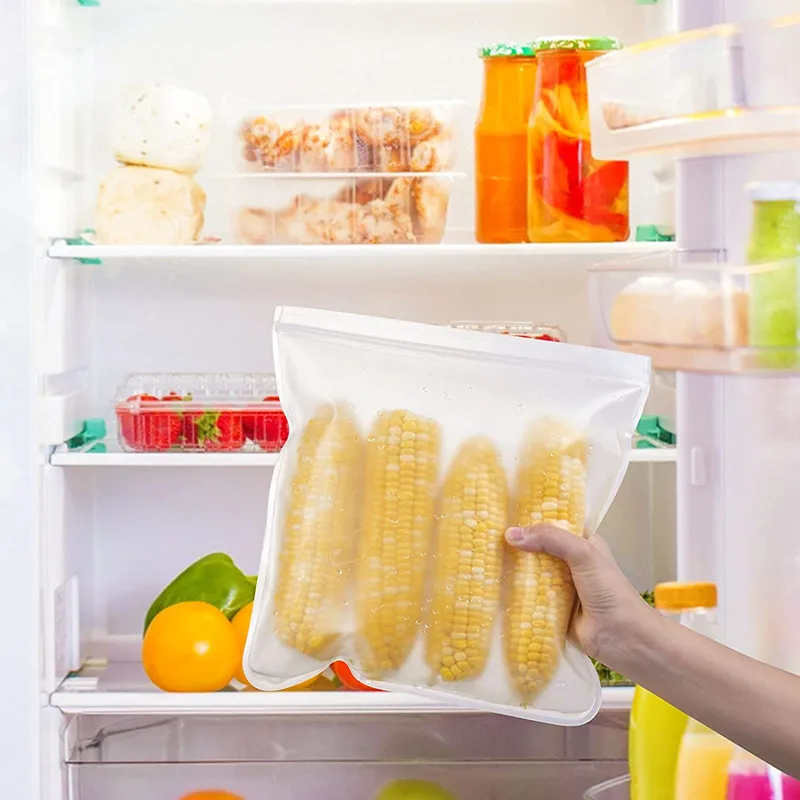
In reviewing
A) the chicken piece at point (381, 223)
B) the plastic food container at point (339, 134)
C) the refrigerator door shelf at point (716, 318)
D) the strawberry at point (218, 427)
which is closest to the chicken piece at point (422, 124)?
the plastic food container at point (339, 134)

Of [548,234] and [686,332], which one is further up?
[548,234]

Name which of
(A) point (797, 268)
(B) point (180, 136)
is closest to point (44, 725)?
(B) point (180, 136)

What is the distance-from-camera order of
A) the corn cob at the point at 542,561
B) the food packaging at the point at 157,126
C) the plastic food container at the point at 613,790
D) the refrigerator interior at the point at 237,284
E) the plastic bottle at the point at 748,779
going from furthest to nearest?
the refrigerator interior at the point at 237,284 → the food packaging at the point at 157,126 → the plastic food container at the point at 613,790 → the plastic bottle at the point at 748,779 → the corn cob at the point at 542,561

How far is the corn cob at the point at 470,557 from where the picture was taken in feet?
2.93

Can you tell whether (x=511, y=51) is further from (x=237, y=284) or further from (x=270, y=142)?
(x=237, y=284)

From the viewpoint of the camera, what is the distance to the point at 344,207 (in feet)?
5.61

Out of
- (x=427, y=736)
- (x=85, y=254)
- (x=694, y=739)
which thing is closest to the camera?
(x=694, y=739)

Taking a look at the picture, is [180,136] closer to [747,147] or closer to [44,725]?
[44,725]

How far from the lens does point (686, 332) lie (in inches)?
32.2

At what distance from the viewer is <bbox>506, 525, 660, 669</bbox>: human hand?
0.87 m

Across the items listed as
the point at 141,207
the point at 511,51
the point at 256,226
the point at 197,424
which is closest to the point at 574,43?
the point at 511,51

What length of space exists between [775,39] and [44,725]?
134 cm

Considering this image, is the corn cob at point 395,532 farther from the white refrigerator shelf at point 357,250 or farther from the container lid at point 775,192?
the white refrigerator shelf at point 357,250

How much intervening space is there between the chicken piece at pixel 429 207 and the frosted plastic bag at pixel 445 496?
0.83 metres
